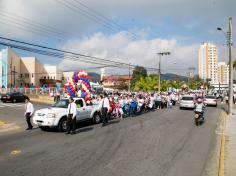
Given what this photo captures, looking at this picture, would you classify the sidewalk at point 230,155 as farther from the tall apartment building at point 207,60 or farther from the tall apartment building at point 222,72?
the tall apartment building at point 222,72

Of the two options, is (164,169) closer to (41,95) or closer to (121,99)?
(121,99)

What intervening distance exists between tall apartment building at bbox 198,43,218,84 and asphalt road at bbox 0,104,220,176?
347ft

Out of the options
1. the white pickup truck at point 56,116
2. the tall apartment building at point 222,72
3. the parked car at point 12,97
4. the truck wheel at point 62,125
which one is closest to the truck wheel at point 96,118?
the white pickup truck at point 56,116

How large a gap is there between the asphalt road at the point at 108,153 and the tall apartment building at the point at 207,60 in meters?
106

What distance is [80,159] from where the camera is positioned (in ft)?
24.6

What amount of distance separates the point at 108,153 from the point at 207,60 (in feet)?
371

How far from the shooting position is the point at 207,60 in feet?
368

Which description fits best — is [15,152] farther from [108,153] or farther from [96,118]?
[96,118]

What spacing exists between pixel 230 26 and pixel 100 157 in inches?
834

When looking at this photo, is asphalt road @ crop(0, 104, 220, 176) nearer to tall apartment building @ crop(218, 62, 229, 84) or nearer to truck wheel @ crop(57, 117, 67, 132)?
truck wheel @ crop(57, 117, 67, 132)

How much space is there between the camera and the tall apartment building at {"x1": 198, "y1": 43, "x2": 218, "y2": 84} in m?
110

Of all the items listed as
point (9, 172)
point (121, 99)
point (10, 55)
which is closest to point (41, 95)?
point (10, 55)

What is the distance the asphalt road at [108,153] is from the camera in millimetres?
6523

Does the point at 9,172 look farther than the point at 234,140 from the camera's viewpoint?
No
